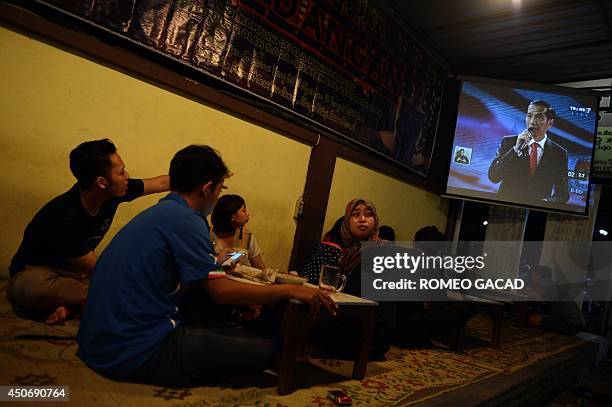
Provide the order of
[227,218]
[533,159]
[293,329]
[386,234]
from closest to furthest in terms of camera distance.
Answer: [293,329], [227,218], [386,234], [533,159]

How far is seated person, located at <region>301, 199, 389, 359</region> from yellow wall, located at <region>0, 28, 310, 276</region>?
1.42 metres

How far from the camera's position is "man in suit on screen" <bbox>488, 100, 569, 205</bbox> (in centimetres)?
642

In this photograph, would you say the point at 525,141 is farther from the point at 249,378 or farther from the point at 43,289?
the point at 43,289

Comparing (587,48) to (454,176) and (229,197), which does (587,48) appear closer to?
(454,176)

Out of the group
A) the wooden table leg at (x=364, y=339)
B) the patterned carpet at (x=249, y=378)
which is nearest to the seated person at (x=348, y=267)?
the patterned carpet at (x=249, y=378)

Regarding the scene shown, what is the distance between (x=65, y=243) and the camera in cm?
242

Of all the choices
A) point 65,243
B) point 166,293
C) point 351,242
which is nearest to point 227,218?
point 351,242

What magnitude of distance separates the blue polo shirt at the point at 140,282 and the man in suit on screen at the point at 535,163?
6.16m

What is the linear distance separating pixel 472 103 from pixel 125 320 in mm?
6506

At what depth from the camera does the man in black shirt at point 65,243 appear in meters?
2.38

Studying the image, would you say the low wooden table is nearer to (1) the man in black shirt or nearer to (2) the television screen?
(1) the man in black shirt

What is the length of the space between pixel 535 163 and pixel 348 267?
192 inches

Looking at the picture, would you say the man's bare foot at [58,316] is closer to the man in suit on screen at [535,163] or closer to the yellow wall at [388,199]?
the yellow wall at [388,199]

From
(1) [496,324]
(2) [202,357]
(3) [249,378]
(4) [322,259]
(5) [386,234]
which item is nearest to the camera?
(2) [202,357]
